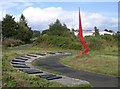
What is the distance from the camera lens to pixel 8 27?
1774 inches

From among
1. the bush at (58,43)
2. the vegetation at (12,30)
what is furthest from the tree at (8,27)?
the bush at (58,43)

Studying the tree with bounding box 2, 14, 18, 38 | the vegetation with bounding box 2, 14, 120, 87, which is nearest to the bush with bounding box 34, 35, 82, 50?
the vegetation with bounding box 2, 14, 120, 87

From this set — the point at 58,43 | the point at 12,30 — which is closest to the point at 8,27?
the point at 12,30

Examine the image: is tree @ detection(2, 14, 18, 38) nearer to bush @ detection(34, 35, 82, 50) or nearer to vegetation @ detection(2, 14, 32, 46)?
vegetation @ detection(2, 14, 32, 46)

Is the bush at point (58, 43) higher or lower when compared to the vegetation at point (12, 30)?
lower

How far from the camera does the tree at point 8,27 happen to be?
44.8 metres

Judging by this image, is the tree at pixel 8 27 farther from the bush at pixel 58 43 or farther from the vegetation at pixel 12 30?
the bush at pixel 58 43

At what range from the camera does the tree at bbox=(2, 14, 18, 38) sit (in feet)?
147

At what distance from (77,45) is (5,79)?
22.6 meters

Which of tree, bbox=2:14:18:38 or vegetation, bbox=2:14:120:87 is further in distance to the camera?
tree, bbox=2:14:18:38

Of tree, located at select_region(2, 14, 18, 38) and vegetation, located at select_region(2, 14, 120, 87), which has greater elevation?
tree, located at select_region(2, 14, 18, 38)

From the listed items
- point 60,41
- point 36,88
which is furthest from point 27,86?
point 60,41

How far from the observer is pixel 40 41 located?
36000mm

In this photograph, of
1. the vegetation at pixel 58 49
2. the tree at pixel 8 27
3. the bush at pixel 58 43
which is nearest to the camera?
the vegetation at pixel 58 49
